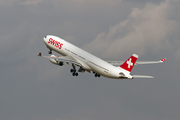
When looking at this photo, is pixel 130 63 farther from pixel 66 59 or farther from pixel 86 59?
pixel 66 59

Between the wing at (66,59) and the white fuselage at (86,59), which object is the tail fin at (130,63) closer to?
the white fuselage at (86,59)

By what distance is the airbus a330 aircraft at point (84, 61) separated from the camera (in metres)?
75.5

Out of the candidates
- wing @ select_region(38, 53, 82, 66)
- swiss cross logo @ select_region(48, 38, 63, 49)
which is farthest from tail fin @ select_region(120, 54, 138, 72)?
swiss cross logo @ select_region(48, 38, 63, 49)

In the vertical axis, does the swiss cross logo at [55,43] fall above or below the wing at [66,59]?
above

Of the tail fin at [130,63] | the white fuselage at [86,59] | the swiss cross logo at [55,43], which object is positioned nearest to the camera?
the tail fin at [130,63]

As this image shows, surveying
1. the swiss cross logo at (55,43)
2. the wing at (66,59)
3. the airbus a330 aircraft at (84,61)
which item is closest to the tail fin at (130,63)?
the airbus a330 aircraft at (84,61)

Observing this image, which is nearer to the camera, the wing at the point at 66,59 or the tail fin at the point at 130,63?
the tail fin at the point at 130,63

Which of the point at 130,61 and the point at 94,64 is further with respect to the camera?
the point at 94,64

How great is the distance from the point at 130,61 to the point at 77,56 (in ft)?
46.7

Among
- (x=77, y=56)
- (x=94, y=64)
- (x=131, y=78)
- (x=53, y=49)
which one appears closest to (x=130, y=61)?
(x=131, y=78)

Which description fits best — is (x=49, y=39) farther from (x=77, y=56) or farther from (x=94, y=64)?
(x=94, y=64)

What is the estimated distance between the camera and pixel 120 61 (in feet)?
291

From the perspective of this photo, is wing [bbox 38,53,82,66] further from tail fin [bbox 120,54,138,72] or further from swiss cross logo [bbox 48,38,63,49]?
tail fin [bbox 120,54,138,72]

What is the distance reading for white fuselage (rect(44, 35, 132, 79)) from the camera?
77250 mm
